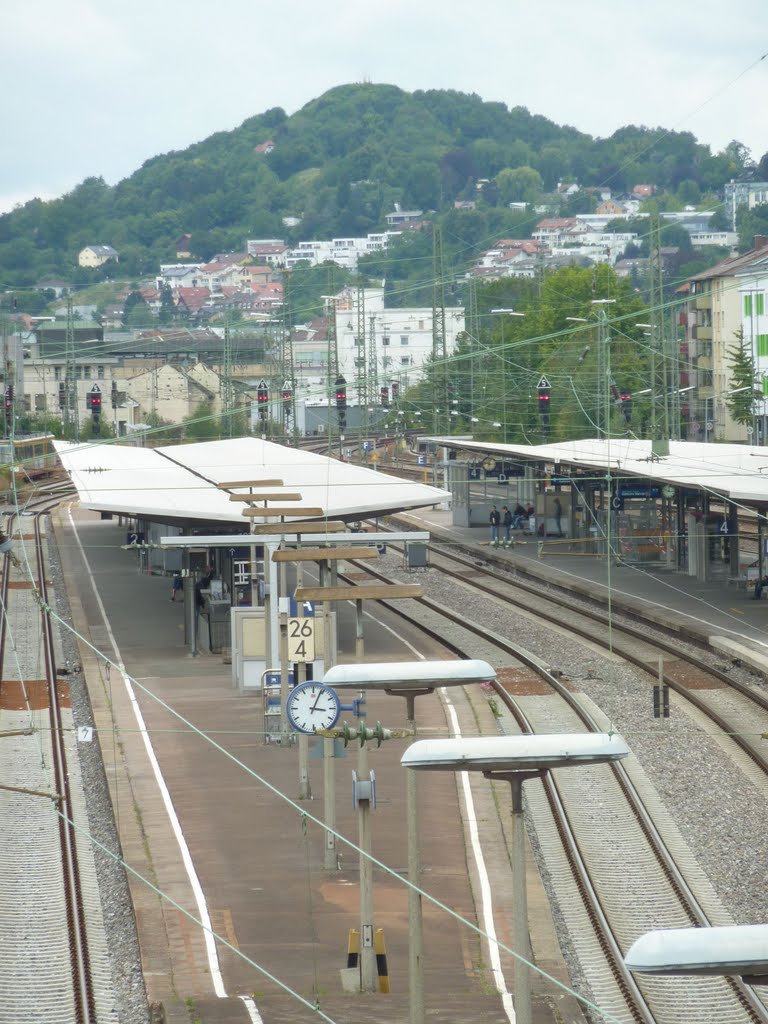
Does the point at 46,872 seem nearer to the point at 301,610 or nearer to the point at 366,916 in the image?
the point at 301,610

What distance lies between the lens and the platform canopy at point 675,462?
3093 cm

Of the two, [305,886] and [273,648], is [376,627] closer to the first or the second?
[273,648]

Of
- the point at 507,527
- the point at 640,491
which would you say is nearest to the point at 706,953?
the point at 640,491

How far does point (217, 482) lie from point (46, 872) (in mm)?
20854

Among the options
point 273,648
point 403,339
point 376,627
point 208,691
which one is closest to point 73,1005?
point 273,648

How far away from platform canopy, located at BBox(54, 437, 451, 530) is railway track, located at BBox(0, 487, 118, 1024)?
4.00 m

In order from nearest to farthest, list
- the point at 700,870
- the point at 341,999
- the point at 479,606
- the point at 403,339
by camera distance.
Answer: the point at 341,999, the point at 700,870, the point at 479,606, the point at 403,339

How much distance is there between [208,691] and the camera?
24719 mm

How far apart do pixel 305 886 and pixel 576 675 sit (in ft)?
38.5

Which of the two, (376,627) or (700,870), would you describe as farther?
(376,627)

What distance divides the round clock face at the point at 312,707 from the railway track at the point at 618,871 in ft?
8.61

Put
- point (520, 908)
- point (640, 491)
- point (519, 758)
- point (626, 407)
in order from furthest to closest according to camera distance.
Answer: point (626, 407)
point (640, 491)
point (520, 908)
point (519, 758)

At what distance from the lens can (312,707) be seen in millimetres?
15398

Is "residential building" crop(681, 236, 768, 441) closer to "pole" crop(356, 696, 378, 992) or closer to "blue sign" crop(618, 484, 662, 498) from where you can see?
"blue sign" crop(618, 484, 662, 498)
